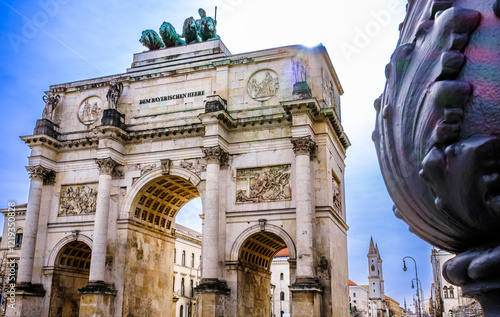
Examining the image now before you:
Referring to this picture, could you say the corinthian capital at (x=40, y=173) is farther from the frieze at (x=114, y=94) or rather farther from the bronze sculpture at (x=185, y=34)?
the bronze sculpture at (x=185, y=34)

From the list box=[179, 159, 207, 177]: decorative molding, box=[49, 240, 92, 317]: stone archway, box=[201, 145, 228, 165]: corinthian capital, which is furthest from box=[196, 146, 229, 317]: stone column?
box=[49, 240, 92, 317]: stone archway

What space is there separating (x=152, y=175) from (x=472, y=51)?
2313 cm

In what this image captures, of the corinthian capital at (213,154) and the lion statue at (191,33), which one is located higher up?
the lion statue at (191,33)

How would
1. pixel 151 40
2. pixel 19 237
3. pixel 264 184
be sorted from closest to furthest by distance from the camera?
pixel 264 184 → pixel 151 40 → pixel 19 237

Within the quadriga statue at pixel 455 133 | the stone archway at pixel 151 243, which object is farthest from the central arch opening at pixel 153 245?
the quadriga statue at pixel 455 133

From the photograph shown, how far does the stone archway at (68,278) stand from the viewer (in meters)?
24.8

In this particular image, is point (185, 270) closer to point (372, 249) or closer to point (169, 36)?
point (169, 36)

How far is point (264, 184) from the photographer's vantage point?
22406mm

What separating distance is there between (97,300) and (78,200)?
5860 mm

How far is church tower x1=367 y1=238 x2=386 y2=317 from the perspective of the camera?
122250 millimetres

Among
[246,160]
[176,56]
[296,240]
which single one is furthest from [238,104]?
[296,240]

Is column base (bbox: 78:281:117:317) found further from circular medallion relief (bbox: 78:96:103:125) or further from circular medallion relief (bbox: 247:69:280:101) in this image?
circular medallion relief (bbox: 247:69:280:101)

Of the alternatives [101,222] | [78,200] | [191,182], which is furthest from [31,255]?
[191,182]

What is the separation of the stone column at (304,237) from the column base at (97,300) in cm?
869
